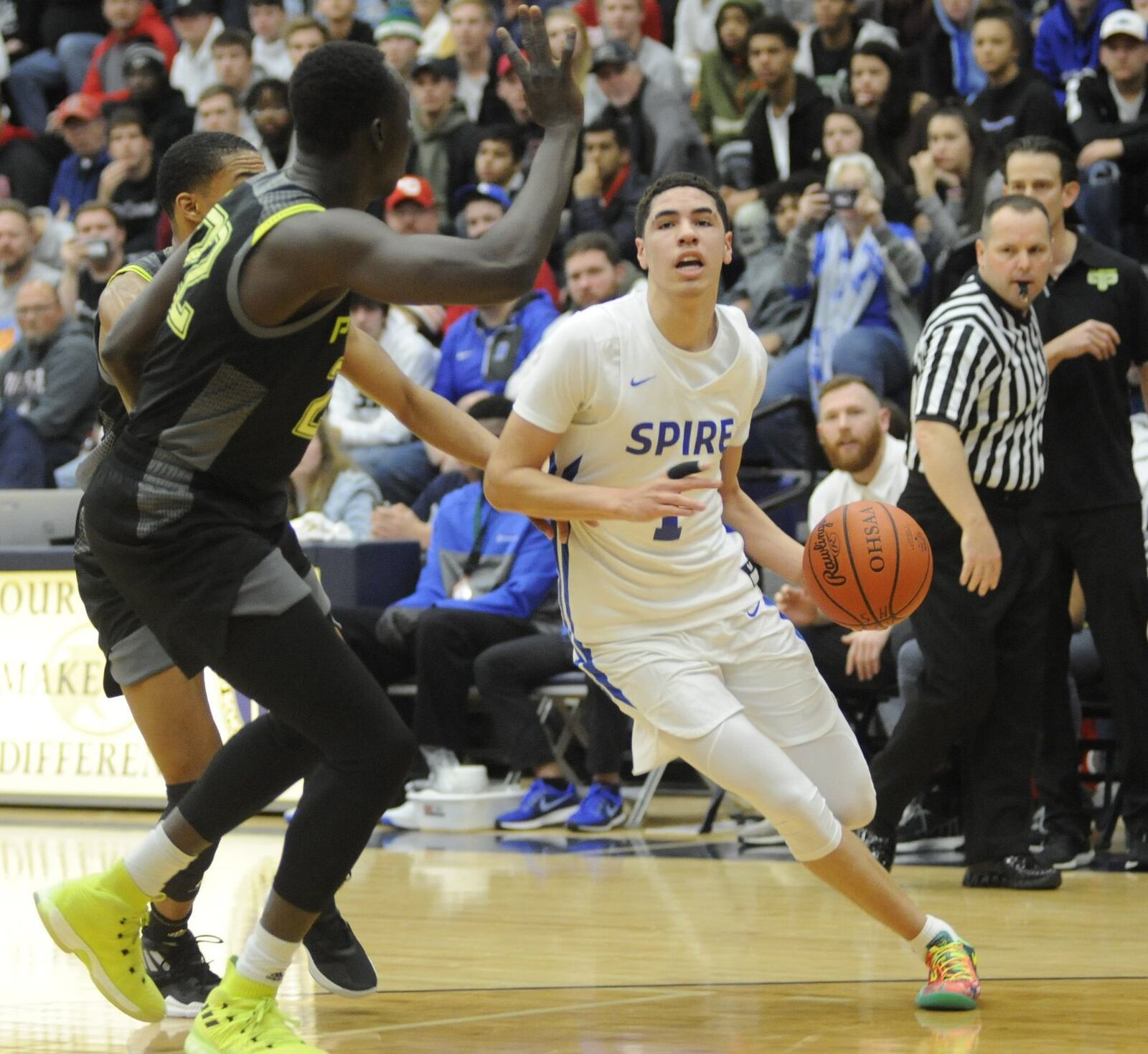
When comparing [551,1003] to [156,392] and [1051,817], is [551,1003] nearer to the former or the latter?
[156,392]

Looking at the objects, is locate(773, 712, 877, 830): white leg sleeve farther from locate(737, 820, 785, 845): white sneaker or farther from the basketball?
locate(737, 820, 785, 845): white sneaker

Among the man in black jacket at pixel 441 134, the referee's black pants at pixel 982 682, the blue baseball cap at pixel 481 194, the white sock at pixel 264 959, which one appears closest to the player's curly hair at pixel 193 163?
the white sock at pixel 264 959

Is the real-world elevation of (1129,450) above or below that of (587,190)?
below

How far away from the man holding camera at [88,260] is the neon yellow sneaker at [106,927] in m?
8.58

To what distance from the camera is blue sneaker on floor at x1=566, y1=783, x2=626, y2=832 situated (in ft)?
27.3

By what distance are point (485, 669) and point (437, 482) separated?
1626mm

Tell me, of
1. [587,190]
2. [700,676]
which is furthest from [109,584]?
[587,190]

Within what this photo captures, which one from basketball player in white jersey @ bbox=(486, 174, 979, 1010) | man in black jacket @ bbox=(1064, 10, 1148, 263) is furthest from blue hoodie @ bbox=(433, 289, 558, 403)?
basketball player in white jersey @ bbox=(486, 174, 979, 1010)

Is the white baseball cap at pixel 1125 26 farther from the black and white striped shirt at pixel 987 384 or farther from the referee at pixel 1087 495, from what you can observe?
the black and white striped shirt at pixel 987 384

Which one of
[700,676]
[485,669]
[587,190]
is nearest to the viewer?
[700,676]

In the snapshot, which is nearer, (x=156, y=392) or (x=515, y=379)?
(x=156, y=392)

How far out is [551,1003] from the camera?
464 cm

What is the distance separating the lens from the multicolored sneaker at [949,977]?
4477 millimetres

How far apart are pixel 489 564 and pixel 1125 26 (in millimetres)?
4569
